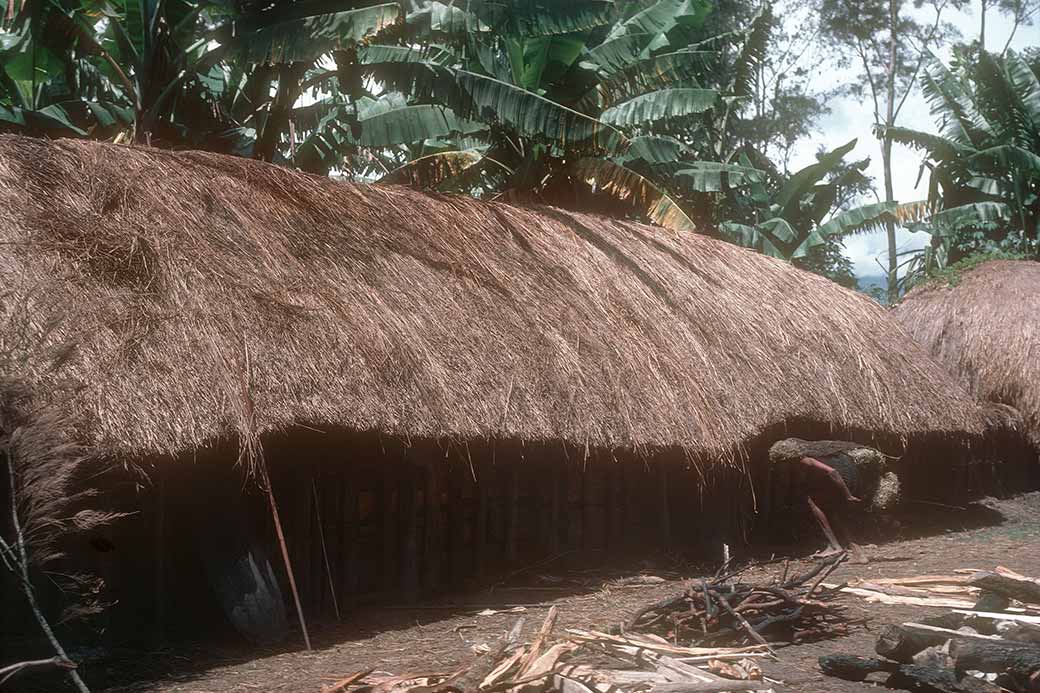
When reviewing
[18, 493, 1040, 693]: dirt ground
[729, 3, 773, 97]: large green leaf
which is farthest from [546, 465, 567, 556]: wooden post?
[729, 3, 773, 97]: large green leaf

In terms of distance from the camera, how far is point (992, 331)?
1491cm

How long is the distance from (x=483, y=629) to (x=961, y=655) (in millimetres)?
3226

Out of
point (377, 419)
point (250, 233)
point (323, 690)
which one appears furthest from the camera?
point (250, 233)

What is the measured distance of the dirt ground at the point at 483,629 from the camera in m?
6.17

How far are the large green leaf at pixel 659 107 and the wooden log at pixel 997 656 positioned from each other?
10277 mm

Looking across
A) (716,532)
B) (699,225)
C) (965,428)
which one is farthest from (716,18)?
(716,532)

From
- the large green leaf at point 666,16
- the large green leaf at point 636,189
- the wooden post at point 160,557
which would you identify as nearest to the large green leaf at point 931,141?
the large green leaf at point 666,16

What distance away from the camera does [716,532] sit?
10484 mm

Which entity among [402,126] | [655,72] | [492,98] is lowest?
[492,98]

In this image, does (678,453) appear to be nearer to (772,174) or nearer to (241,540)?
(241,540)

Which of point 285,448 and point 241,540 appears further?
point 285,448

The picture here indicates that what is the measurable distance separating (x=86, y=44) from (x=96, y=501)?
317 inches

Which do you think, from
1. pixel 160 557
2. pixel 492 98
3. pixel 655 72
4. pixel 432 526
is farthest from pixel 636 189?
pixel 160 557

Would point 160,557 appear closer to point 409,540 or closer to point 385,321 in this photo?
point 409,540
